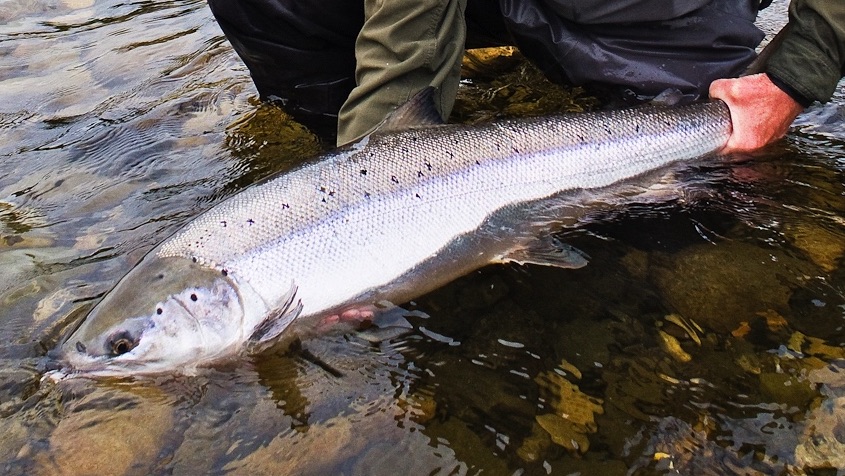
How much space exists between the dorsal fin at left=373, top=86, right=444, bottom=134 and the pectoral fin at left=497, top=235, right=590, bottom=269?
57 cm

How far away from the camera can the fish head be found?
2.17m

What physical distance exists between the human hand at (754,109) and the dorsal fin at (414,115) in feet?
3.90

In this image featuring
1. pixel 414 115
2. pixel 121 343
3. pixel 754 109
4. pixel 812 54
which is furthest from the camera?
pixel 754 109

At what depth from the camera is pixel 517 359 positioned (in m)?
2.26

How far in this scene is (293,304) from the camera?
2.30 m

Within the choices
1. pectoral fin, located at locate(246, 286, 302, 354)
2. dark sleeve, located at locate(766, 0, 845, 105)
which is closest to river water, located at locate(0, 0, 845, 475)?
pectoral fin, located at locate(246, 286, 302, 354)

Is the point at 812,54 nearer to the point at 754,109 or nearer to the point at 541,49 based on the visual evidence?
the point at 754,109

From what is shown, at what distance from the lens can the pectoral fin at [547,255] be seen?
2518mm

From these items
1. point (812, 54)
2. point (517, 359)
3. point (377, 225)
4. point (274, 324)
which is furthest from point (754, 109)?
point (274, 324)

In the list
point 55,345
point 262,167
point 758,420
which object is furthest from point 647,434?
point 262,167

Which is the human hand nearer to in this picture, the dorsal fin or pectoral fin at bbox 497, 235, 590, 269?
pectoral fin at bbox 497, 235, 590, 269

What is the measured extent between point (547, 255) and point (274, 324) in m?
0.95

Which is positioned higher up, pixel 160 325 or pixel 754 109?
pixel 754 109

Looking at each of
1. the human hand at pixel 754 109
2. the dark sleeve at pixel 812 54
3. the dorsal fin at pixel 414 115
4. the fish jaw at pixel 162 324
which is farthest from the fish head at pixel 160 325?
the dark sleeve at pixel 812 54
